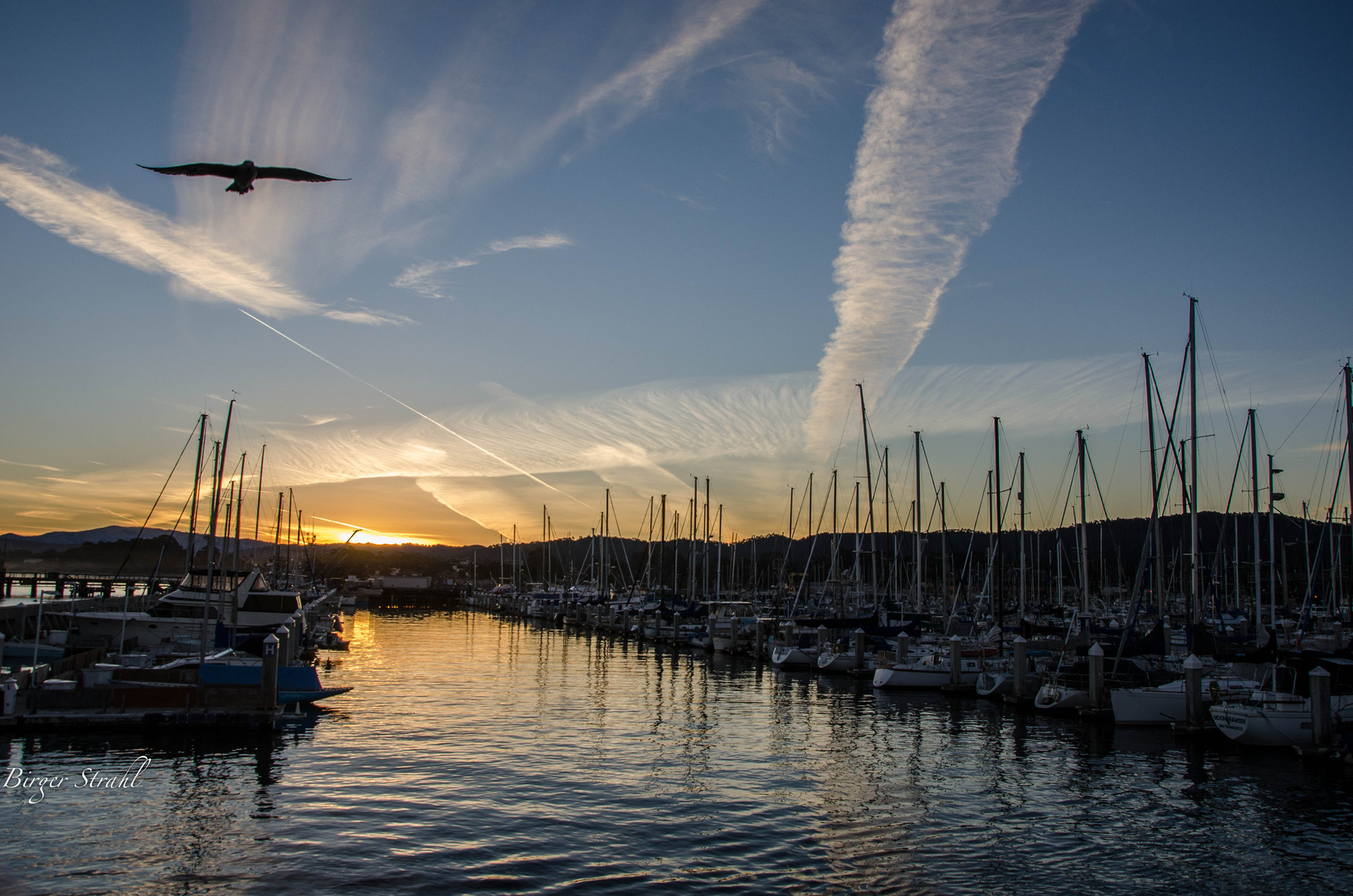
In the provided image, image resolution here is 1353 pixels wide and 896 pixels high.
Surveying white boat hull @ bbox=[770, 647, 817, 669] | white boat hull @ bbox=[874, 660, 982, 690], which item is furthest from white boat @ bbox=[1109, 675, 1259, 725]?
white boat hull @ bbox=[770, 647, 817, 669]

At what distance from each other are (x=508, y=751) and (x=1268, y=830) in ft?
66.6

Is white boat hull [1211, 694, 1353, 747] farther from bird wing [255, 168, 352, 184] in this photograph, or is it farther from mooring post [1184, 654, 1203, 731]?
bird wing [255, 168, 352, 184]

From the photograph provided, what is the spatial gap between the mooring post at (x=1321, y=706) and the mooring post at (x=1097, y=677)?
27.5 ft

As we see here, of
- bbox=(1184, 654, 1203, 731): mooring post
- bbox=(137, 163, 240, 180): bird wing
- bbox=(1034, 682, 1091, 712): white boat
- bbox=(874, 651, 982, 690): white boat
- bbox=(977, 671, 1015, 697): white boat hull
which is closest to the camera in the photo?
bbox=(137, 163, 240, 180): bird wing

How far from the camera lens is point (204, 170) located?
1647 centimetres

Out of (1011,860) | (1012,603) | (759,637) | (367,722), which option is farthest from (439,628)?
(1011,860)

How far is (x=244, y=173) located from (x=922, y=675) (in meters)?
39.3

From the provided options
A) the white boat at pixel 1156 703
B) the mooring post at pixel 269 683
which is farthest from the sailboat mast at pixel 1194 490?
the mooring post at pixel 269 683

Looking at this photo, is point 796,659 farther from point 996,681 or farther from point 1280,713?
point 1280,713

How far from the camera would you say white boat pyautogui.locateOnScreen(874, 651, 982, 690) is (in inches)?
1781

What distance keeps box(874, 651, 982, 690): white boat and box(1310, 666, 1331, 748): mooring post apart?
18.5 meters

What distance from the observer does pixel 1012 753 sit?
29156mm

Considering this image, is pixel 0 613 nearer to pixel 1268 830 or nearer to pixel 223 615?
pixel 223 615

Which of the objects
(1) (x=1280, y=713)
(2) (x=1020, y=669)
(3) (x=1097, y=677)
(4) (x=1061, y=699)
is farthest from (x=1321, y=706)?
(2) (x=1020, y=669)
